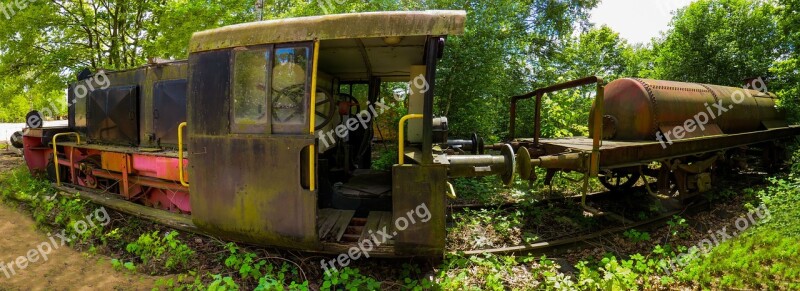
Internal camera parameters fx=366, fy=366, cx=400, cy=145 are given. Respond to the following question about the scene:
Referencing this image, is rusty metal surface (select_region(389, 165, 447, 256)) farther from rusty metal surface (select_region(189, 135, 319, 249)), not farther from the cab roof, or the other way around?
the cab roof

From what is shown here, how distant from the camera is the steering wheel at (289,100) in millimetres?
3412

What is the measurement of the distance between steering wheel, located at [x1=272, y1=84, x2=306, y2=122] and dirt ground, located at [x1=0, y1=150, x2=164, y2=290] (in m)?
2.32

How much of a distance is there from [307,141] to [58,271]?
11.7 feet

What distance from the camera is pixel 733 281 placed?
3.75m

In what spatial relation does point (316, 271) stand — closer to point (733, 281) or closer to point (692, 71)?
point (733, 281)

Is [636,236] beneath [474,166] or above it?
beneath

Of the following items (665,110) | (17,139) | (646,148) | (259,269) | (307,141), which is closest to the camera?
(307,141)

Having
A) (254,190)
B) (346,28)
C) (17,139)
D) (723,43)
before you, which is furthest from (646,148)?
(17,139)

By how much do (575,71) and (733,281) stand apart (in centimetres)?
1592

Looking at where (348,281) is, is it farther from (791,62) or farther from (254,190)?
(791,62)

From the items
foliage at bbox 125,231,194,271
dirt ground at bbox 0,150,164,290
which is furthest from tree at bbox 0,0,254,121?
foliage at bbox 125,231,194,271

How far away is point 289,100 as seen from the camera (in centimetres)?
345

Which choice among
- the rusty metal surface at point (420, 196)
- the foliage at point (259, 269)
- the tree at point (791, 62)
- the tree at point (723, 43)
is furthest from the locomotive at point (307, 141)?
the tree at point (723, 43)

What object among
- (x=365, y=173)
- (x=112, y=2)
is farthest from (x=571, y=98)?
(x=112, y=2)
